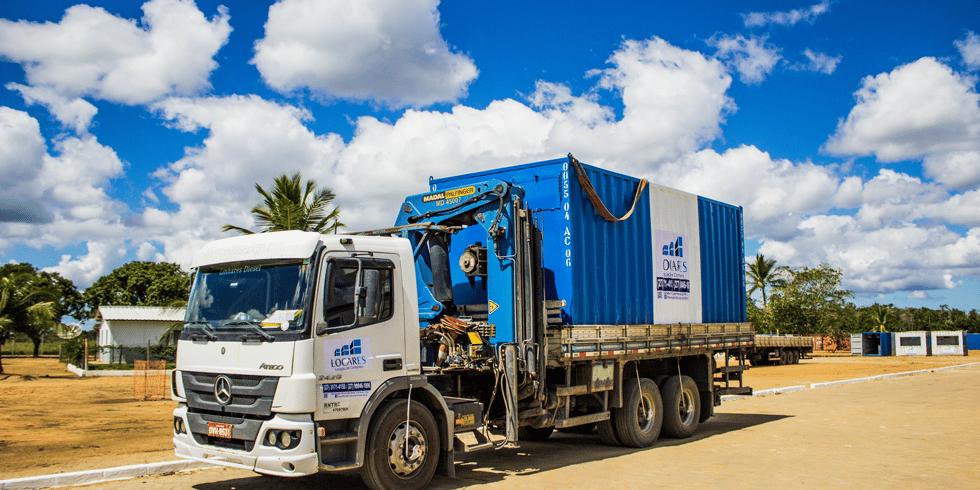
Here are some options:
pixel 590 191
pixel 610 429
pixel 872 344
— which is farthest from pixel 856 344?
pixel 590 191

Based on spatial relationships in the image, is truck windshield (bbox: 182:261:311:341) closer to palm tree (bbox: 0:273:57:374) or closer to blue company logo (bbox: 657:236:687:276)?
blue company logo (bbox: 657:236:687:276)

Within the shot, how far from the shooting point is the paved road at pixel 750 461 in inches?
319

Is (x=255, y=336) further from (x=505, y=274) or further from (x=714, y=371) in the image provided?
(x=714, y=371)

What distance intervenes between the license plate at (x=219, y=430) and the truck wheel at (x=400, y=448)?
4.32ft

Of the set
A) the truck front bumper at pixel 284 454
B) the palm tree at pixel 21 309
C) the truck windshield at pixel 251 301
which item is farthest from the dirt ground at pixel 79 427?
the palm tree at pixel 21 309

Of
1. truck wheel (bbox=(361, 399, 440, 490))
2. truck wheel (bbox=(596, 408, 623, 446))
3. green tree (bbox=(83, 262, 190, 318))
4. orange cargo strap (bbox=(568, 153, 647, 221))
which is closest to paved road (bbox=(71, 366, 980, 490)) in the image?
truck wheel (bbox=(596, 408, 623, 446))

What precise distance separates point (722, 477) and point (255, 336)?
5434mm

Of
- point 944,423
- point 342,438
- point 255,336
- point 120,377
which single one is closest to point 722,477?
point 342,438

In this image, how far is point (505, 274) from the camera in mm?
8977

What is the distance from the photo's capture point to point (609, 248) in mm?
10367

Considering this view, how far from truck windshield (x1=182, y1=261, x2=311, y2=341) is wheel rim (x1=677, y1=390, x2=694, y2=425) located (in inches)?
298

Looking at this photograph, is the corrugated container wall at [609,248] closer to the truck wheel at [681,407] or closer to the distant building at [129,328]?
the truck wheel at [681,407]

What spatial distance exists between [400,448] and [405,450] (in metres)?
0.07

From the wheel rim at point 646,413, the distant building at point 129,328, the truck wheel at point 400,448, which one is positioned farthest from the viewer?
the distant building at point 129,328
